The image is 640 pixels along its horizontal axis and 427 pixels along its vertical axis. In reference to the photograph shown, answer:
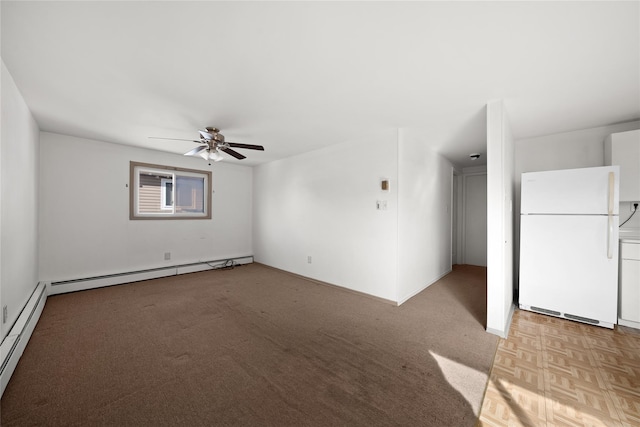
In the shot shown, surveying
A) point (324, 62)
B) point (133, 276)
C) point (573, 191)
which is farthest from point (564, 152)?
point (133, 276)

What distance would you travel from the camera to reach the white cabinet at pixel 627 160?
2.77 meters

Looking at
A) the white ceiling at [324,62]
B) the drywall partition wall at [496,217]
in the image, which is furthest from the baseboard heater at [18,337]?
the drywall partition wall at [496,217]

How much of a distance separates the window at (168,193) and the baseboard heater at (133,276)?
3.32 feet

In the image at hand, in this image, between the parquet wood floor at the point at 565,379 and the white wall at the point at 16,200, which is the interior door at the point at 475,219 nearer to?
the parquet wood floor at the point at 565,379

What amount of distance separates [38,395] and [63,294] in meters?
2.81

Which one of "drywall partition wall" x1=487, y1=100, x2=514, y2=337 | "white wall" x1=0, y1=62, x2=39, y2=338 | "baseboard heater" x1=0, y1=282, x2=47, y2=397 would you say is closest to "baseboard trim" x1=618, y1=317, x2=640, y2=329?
"drywall partition wall" x1=487, y1=100, x2=514, y2=337

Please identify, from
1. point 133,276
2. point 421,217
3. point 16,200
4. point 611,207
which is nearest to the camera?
point 16,200

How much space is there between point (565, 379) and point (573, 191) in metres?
2.12

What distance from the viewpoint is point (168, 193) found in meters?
4.90

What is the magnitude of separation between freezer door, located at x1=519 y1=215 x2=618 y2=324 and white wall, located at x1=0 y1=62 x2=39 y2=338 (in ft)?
17.6

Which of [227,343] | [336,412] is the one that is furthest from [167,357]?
[336,412]

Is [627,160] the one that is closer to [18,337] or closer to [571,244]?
[571,244]

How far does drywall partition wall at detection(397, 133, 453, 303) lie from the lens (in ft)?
11.2

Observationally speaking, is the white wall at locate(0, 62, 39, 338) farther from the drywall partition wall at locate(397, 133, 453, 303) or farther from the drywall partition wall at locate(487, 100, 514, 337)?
the drywall partition wall at locate(487, 100, 514, 337)
